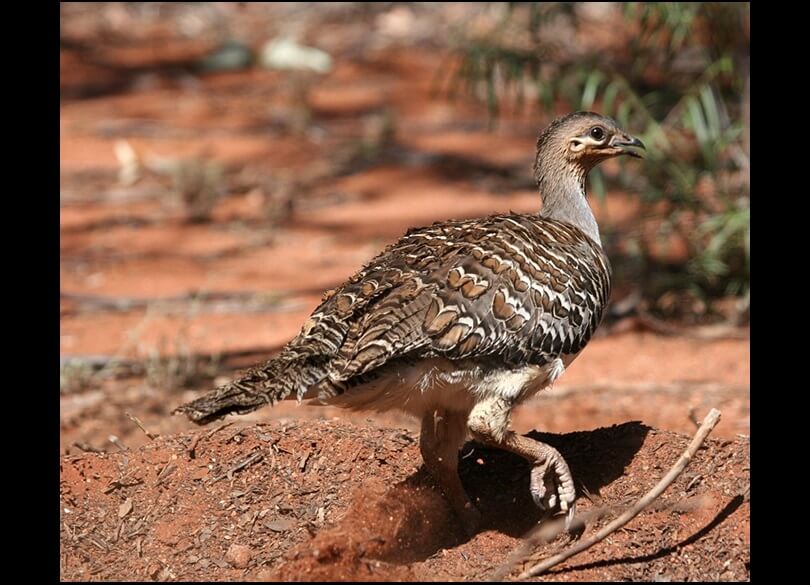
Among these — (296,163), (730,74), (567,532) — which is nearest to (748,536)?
(567,532)

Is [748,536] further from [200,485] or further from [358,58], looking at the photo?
[358,58]

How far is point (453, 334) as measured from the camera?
18.2 ft

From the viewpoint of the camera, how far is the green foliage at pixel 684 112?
1075 cm

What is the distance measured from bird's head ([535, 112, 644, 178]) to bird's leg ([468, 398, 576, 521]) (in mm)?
1826

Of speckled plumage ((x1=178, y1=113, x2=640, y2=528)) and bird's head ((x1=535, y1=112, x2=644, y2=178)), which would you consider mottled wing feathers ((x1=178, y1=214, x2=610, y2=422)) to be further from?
bird's head ((x1=535, y1=112, x2=644, y2=178))

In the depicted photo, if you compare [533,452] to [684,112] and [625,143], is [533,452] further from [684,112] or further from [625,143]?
[684,112]

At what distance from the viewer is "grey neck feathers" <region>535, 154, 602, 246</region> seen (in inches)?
269

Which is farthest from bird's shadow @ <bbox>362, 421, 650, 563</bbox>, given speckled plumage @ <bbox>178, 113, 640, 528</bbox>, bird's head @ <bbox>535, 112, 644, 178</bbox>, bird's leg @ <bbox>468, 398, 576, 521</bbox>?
bird's head @ <bbox>535, 112, 644, 178</bbox>

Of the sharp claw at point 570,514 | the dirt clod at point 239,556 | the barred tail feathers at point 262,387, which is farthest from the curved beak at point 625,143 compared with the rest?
the dirt clod at point 239,556

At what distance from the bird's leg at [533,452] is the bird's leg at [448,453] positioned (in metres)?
0.25

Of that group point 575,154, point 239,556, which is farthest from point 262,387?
point 575,154

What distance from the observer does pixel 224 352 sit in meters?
10.6

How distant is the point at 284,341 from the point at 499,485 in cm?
463

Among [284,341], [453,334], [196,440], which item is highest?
[453,334]
